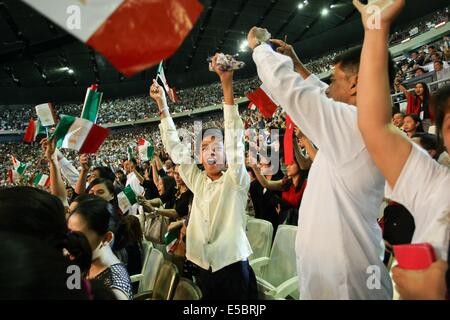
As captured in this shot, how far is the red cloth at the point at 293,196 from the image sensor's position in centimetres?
296

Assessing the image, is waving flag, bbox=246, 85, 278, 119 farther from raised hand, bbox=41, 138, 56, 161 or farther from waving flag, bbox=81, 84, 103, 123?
raised hand, bbox=41, 138, 56, 161

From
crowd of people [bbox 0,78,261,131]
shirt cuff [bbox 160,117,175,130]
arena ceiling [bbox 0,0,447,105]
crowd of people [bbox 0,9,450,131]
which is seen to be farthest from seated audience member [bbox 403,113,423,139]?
crowd of people [bbox 0,78,261,131]

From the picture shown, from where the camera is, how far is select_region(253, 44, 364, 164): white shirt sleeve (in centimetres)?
101

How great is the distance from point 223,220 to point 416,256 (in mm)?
1330

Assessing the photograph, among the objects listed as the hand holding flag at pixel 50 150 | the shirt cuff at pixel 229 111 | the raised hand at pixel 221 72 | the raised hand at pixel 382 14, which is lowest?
the hand holding flag at pixel 50 150

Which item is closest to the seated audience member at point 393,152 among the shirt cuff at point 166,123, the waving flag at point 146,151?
the shirt cuff at point 166,123

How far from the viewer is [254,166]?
3477 mm

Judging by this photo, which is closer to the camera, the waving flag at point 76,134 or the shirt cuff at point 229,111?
the shirt cuff at point 229,111

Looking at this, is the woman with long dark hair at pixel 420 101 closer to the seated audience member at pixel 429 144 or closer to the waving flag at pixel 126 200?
the seated audience member at pixel 429 144

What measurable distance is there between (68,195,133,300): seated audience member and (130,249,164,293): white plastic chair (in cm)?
60

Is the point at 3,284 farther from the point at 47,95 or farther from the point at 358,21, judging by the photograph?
the point at 47,95

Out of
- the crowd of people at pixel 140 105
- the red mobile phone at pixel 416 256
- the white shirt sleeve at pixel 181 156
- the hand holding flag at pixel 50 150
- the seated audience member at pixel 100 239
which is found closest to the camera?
the red mobile phone at pixel 416 256

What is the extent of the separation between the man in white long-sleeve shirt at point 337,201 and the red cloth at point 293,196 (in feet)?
6.04
